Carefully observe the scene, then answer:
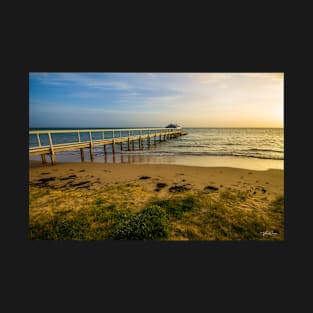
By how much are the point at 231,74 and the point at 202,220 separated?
4.30 meters

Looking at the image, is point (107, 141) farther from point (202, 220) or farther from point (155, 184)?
point (202, 220)

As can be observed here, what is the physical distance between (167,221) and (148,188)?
2171 mm

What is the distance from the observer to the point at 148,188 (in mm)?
6297

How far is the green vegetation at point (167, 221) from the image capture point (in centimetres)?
399

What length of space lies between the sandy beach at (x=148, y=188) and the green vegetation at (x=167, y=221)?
0.19 feet

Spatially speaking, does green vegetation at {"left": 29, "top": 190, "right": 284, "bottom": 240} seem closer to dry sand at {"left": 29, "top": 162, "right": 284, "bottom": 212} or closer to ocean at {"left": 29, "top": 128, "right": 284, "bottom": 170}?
dry sand at {"left": 29, "top": 162, "right": 284, "bottom": 212}

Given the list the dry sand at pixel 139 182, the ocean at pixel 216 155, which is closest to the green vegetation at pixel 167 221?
the dry sand at pixel 139 182

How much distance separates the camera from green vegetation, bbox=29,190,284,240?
3992mm

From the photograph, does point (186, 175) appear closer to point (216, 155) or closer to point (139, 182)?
point (139, 182)

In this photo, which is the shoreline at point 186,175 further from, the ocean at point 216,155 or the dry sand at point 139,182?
the ocean at point 216,155

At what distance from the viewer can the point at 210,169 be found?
8586 millimetres

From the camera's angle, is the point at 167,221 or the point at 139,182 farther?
the point at 139,182

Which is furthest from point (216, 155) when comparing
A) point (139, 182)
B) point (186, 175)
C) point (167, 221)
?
point (167, 221)

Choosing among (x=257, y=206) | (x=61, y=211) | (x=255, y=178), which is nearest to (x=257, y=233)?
(x=257, y=206)
